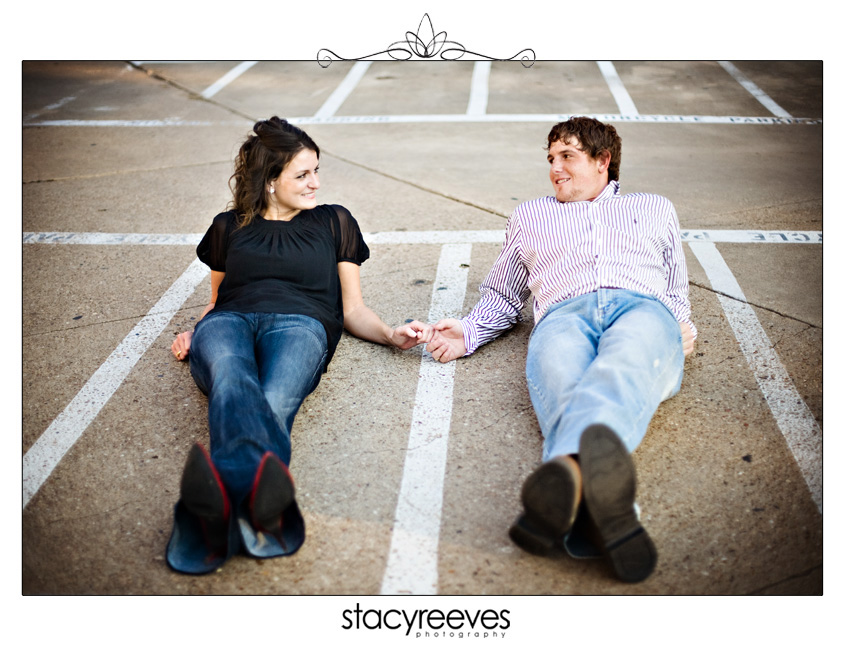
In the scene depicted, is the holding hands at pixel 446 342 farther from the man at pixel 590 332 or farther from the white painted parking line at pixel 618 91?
the white painted parking line at pixel 618 91

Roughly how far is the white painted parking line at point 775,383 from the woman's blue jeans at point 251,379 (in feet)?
6.77

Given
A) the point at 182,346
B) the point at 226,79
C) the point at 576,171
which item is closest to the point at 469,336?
the point at 576,171

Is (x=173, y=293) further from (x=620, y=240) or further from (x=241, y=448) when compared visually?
(x=620, y=240)

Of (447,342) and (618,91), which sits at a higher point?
(618,91)

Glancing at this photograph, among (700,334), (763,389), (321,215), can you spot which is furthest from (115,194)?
(763,389)

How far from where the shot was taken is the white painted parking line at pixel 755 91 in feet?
28.1

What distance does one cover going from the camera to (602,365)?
8.96 ft

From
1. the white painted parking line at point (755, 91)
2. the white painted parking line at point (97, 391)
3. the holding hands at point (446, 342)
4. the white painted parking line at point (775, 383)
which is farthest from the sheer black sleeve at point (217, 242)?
the white painted parking line at point (755, 91)

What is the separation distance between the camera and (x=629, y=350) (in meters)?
2.84

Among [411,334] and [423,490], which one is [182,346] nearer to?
[411,334]

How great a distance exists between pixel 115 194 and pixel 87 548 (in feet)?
14.4

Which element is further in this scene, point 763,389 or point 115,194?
point 115,194

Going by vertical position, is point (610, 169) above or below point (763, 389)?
above

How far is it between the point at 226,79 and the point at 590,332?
8903mm
